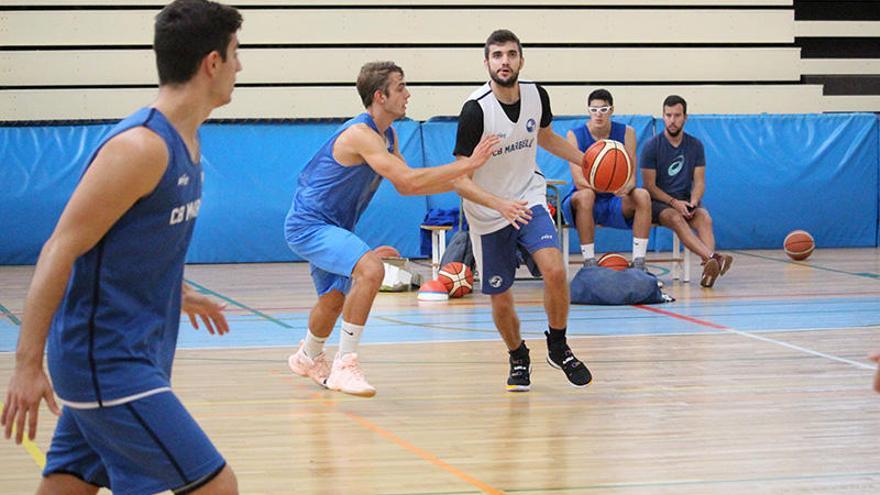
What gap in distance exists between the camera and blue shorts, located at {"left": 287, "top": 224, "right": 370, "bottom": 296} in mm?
5789

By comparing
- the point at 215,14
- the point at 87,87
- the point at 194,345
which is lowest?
the point at 194,345

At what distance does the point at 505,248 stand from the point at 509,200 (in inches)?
9.6

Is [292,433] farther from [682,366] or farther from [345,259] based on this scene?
[682,366]

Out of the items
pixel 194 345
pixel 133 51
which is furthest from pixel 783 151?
pixel 194 345

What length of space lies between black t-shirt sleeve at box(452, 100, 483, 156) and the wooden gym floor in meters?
1.13

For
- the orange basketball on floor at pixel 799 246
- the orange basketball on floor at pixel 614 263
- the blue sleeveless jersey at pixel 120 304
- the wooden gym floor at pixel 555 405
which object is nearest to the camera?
the blue sleeveless jersey at pixel 120 304

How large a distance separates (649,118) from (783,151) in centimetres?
154

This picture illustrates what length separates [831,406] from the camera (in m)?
5.54

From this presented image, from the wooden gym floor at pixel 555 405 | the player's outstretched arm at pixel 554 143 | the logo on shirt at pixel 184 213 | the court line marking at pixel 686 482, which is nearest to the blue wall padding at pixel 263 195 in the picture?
the wooden gym floor at pixel 555 405

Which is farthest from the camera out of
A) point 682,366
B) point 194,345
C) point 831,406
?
point 194,345

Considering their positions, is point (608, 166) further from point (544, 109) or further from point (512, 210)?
point (512, 210)

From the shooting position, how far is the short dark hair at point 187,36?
259 centimetres

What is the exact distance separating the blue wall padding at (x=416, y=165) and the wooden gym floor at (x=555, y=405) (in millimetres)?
3100

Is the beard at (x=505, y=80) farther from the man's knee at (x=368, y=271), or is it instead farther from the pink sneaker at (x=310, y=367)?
the pink sneaker at (x=310, y=367)
